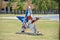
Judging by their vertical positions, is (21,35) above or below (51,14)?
below

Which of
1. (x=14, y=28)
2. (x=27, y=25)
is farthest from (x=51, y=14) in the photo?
(x=14, y=28)

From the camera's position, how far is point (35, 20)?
12.9 feet

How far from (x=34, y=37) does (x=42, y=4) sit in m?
0.61

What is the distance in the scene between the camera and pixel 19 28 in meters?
3.95

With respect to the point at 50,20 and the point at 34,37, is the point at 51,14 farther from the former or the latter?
the point at 34,37

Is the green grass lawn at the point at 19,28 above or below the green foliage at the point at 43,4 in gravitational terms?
below

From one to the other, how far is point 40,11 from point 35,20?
18cm

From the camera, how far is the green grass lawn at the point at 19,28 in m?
3.90

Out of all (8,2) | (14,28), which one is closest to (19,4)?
(8,2)

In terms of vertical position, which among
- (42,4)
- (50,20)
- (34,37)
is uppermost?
(42,4)

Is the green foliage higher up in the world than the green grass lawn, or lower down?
higher up

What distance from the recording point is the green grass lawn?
3898 mm

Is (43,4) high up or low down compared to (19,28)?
up

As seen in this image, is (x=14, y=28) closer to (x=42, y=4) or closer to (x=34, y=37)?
(x=34, y=37)
